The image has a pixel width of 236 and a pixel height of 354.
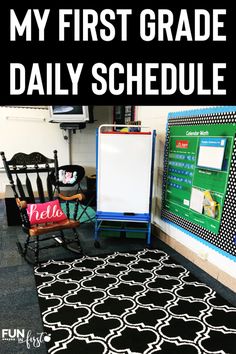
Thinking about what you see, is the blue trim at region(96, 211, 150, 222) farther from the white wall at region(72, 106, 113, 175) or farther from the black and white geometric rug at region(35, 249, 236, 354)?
the white wall at region(72, 106, 113, 175)

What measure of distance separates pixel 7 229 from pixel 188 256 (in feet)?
7.56

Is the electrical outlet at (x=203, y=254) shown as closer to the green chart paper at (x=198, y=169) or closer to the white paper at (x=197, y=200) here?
the green chart paper at (x=198, y=169)

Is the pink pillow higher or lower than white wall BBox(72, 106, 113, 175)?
lower

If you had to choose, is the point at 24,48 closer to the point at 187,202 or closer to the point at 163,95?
the point at 163,95

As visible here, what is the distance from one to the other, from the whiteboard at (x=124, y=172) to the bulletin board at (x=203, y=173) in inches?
11.7

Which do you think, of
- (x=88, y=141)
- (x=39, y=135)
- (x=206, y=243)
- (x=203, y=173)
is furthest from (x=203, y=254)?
(x=39, y=135)

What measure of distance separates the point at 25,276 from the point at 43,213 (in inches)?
23.8

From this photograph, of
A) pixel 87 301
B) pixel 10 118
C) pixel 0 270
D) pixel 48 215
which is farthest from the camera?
pixel 10 118

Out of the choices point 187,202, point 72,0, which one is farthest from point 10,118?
point 187,202

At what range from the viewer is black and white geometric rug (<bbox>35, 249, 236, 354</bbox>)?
1624 mm

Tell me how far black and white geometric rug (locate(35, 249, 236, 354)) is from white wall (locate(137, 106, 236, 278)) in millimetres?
253

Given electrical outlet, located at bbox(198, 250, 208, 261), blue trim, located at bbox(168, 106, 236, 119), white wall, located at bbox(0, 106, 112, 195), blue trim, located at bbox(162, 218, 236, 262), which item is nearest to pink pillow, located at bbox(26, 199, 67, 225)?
blue trim, located at bbox(162, 218, 236, 262)

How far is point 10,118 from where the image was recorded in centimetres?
479

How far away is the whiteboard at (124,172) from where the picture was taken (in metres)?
2.85
